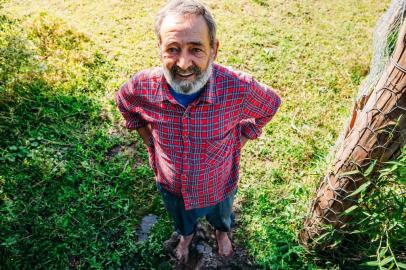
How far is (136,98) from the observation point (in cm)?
224

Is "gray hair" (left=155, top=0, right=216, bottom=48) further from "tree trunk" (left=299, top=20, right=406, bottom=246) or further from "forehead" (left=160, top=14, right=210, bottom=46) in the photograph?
"tree trunk" (left=299, top=20, right=406, bottom=246)

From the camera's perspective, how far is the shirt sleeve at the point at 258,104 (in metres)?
2.17

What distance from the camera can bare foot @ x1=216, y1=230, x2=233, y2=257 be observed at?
301 cm

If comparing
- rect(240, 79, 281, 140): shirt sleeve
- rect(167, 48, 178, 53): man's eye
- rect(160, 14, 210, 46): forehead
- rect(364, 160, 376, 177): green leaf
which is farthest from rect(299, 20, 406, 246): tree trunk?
rect(167, 48, 178, 53): man's eye

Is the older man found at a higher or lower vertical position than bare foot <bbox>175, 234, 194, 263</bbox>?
higher

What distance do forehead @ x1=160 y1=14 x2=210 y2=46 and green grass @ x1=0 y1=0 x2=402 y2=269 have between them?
5.04ft

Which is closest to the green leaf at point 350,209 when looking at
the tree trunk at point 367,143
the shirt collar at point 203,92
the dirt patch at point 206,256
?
the tree trunk at point 367,143

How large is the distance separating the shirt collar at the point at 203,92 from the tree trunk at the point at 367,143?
951 mm

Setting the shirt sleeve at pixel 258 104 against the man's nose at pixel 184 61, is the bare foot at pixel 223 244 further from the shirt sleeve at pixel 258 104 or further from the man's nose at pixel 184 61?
the man's nose at pixel 184 61

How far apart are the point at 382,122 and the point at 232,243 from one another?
1.80 metres

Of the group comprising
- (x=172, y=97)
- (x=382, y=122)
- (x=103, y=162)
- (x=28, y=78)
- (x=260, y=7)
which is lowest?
(x=103, y=162)

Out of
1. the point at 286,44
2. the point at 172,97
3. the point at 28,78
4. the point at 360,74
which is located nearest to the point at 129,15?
the point at 28,78

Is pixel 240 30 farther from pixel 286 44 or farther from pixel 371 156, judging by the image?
pixel 371 156

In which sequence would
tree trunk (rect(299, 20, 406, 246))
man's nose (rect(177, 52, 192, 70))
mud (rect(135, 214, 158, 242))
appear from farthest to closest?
mud (rect(135, 214, 158, 242)) < man's nose (rect(177, 52, 192, 70)) < tree trunk (rect(299, 20, 406, 246))
